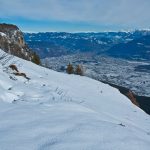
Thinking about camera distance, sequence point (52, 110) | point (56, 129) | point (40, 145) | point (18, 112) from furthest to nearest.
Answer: point (52, 110), point (18, 112), point (56, 129), point (40, 145)

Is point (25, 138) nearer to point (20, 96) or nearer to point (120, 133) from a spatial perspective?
point (120, 133)

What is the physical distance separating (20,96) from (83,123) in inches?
146

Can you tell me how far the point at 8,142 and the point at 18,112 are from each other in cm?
201

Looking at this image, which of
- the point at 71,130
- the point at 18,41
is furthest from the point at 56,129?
the point at 18,41

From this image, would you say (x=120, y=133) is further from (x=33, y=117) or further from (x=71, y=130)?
(x=33, y=117)

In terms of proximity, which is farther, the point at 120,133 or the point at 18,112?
the point at 18,112

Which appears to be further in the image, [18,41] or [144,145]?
[18,41]

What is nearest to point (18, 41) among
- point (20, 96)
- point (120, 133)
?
point (20, 96)

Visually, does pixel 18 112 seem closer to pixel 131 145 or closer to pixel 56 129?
pixel 56 129

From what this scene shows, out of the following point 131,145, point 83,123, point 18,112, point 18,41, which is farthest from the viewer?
point 18,41

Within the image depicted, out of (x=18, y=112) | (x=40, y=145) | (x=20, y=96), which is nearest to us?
(x=40, y=145)

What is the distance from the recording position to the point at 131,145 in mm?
5289

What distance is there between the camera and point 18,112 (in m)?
6.98

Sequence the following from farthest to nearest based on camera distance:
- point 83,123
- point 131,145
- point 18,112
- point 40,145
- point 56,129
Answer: point 18,112 < point 83,123 < point 56,129 < point 131,145 < point 40,145
